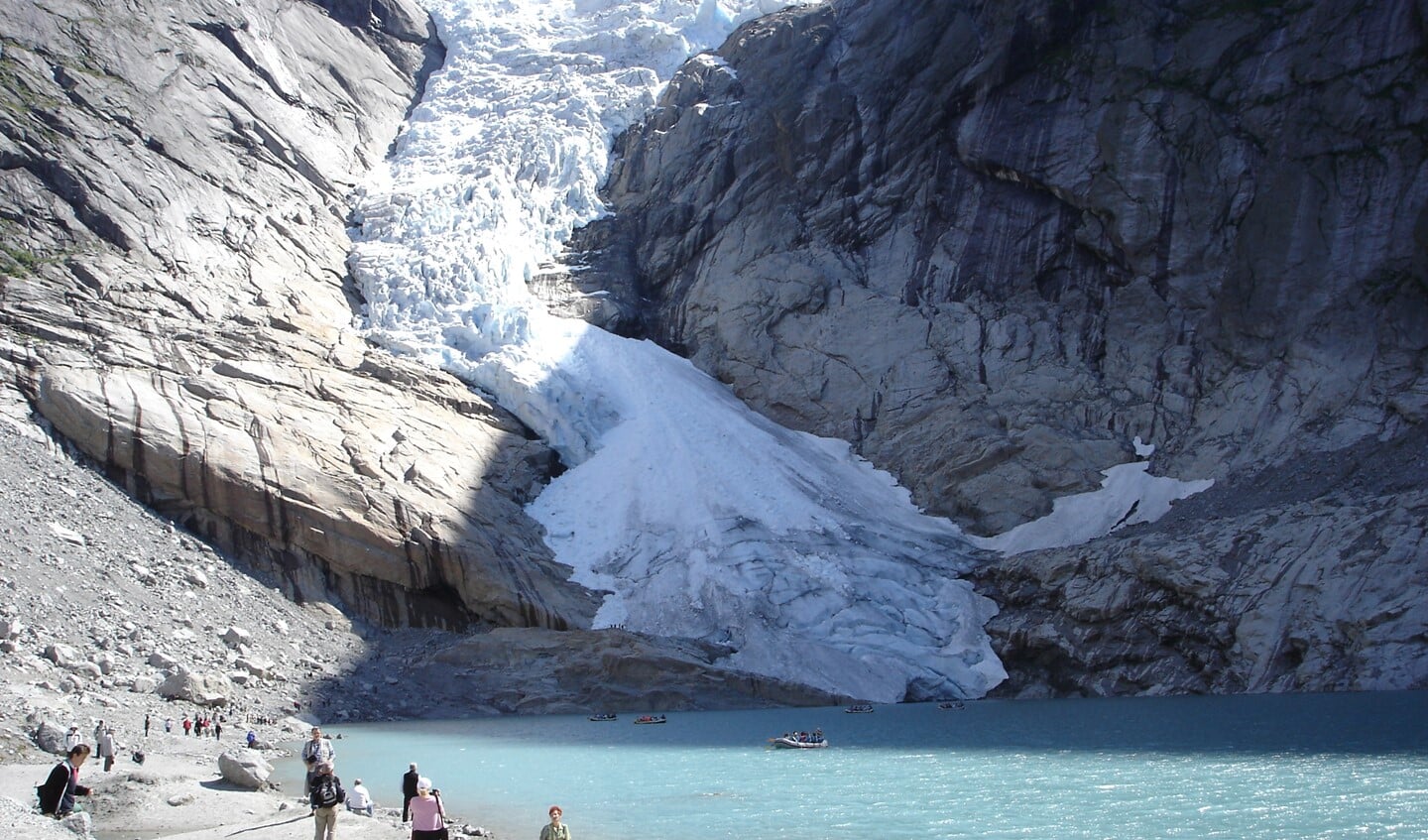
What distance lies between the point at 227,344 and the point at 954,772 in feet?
118

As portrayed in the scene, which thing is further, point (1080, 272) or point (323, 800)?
point (1080, 272)

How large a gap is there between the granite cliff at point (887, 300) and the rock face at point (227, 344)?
0.59 feet

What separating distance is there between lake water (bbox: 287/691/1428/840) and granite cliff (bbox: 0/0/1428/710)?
6.52 metres

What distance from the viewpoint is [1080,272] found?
62.2m

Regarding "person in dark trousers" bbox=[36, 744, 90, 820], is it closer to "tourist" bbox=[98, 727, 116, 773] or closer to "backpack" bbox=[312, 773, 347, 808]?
"backpack" bbox=[312, 773, 347, 808]

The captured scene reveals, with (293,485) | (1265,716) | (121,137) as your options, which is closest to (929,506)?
(1265,716)

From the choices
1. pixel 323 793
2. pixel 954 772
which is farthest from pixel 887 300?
pixel 323 793

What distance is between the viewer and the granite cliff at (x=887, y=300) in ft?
144

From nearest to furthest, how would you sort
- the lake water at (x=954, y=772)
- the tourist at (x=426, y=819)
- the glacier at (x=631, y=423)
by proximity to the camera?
the tourist at (x=426, y=819), the lake water at (x=954, y=772), the glacier at (x=631, y=423)

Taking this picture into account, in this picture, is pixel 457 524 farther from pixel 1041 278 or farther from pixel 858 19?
pixel 858 19

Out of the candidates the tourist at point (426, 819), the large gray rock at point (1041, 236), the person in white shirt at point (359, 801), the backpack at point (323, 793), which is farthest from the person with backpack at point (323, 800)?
the large gray rock at point (1041, 236)

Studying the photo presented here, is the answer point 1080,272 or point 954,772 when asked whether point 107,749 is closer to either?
point 954,772

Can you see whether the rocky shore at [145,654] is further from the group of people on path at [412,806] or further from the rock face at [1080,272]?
the rock face at [1080,272]

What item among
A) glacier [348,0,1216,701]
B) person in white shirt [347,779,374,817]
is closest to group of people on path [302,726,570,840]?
person in white shirt [347,779,374,817]
